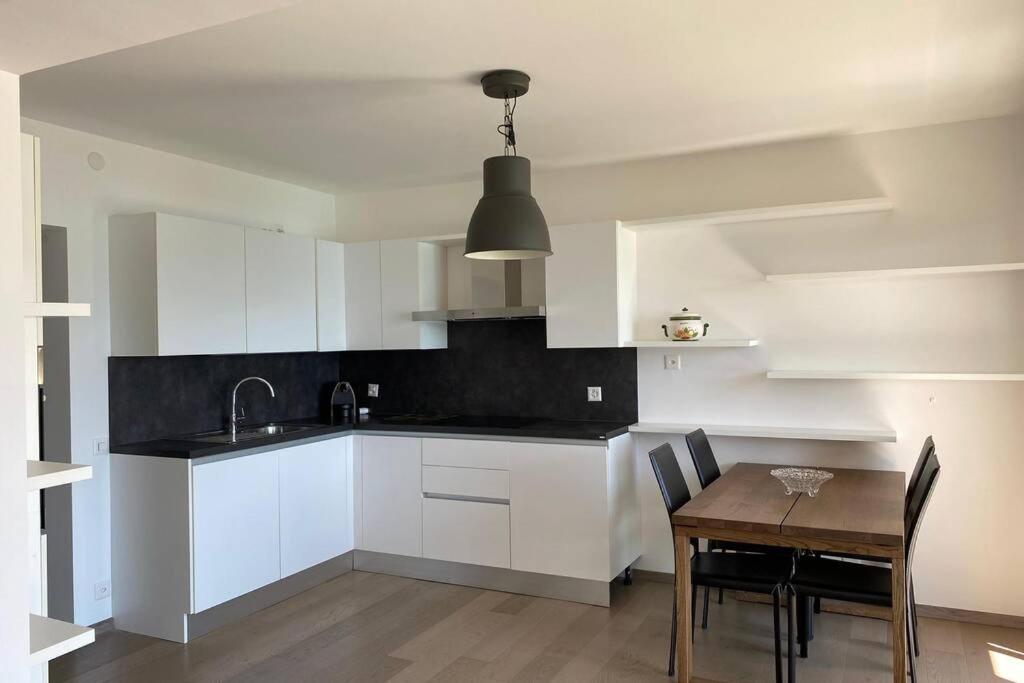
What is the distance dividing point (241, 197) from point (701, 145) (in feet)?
9.09

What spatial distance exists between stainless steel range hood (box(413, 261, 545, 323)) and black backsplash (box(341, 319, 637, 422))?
6.7 inches

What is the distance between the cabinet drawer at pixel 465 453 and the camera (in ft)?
14.3

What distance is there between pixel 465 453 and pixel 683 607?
5.67 feet

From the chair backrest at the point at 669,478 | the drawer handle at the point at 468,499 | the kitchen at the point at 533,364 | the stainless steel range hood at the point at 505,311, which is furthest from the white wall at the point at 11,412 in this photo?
the stainless steel range hood at the point at 505,311

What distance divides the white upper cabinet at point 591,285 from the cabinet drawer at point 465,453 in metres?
0.69

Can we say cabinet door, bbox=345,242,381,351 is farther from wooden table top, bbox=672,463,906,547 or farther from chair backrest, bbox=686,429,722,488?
wooden table top, bbox=672,463,906,547

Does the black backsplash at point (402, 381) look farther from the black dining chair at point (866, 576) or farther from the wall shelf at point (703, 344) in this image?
the black dining chair at point (866, 576)

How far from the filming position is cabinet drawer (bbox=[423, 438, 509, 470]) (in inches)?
172

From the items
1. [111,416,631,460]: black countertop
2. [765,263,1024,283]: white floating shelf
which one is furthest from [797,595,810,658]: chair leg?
[765,263,1024,283]: white floating shelf

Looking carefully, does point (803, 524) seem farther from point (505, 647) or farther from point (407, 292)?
point (407, 292)

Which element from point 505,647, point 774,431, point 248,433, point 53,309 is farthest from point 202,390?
point 774,431

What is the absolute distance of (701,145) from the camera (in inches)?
166

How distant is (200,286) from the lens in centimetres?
408

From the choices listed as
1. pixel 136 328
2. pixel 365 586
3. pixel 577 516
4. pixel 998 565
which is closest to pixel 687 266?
pixel 577 516
